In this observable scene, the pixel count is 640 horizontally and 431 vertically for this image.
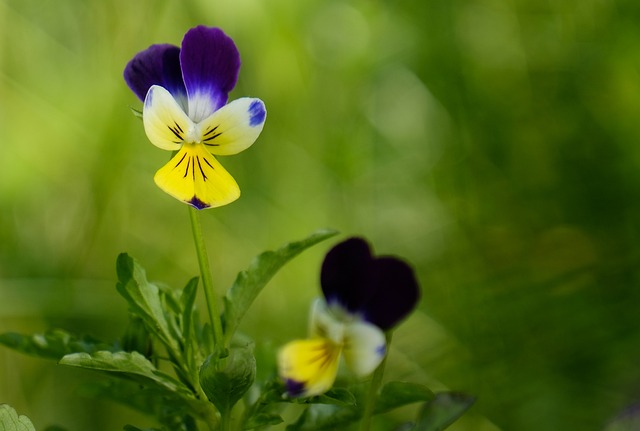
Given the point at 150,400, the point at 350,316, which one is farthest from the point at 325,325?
the point at 150,400

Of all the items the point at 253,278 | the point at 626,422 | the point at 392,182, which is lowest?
the point at 392,182

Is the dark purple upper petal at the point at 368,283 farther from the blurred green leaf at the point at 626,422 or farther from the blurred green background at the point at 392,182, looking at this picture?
the blurred green background at the point at 392,182

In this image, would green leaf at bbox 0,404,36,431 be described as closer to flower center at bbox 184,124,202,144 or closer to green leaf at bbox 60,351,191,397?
green leaf at bbox 60,351,191,397

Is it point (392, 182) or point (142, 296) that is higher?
point (142, 296)

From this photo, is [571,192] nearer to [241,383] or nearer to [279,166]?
[279,166]

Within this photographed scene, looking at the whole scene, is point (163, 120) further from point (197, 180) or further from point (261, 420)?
point (261, 420)

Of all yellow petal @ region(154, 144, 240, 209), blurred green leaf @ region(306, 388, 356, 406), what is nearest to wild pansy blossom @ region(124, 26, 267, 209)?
yellow petal @ region(154, 144, 240, 209)

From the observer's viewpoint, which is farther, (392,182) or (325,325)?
(392,182)
